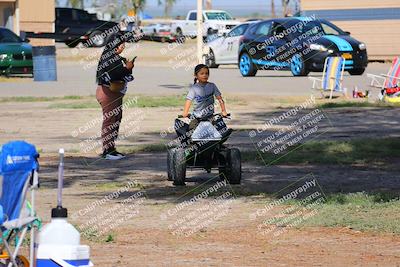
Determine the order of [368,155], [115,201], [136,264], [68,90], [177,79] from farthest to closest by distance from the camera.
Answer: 1. [177,79]
2. [68,90]
3. [368,155]
4. [115,201]
5. [136,264]

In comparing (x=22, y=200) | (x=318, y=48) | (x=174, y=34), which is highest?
(x=22, y=200)

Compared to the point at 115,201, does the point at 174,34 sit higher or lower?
lower

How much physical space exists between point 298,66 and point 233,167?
67.3 ft

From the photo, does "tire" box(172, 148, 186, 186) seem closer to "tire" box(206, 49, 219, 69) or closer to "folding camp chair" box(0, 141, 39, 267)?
"folding camp chair" box(0, 141, 39, 267)

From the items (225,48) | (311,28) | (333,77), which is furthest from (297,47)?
(333,77)

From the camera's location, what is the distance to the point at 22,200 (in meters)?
7.58

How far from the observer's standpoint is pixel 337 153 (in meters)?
16.7

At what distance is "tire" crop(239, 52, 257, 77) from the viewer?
3513 centimetres

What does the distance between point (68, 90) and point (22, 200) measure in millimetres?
23219

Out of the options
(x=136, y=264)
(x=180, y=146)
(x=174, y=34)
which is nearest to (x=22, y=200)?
(x=136, y=264)

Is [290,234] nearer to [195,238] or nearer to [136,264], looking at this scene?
[195,238]

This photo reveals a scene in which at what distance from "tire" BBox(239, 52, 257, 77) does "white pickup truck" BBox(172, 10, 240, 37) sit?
1936cm

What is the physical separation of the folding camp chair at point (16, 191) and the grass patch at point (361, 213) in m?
4.11

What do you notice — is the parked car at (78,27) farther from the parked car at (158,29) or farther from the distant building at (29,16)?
the parked car at (158,29)
